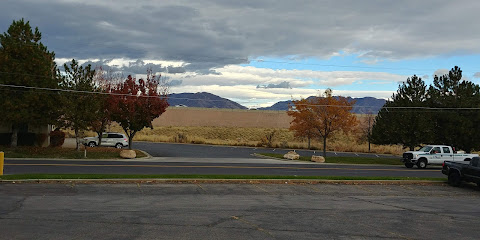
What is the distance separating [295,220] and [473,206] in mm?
8266

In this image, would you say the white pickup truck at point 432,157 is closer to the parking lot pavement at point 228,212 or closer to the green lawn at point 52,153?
the parking lot pavement at point 228,212

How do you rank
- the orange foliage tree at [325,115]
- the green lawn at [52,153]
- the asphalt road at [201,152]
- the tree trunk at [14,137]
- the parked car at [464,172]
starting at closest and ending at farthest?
the parked car at [464,172]
the green lawn at [52,153]
the tree trunk at [14,137]
the asphalt road at [201,152]
the orange foliage tree at [325,115]

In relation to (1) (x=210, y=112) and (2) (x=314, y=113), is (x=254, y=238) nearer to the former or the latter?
(2) (x=314, y=113)

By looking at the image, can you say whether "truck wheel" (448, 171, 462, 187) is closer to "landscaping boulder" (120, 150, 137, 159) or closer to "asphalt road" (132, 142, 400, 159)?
"asphalt road" (132, 142, 400, 159)

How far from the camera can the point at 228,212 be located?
41.3 feet

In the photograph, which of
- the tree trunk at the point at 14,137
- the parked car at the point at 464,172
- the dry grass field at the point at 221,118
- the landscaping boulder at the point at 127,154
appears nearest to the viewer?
the parked car at the point at 464,172

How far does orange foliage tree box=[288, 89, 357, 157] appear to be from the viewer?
41250mm

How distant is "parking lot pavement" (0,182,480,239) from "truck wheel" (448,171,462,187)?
2.83 m

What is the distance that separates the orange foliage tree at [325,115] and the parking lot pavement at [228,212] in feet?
72.7

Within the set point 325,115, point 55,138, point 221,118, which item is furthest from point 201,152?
point 221,118

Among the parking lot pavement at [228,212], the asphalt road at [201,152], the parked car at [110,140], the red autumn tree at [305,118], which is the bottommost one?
the parking lot pavement at [228,212]

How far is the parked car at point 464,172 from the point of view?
827 inches

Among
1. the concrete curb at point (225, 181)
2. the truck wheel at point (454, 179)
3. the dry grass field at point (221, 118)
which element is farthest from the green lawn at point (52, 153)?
the dry grass field at point (221, 118)

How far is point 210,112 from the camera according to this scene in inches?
5098
